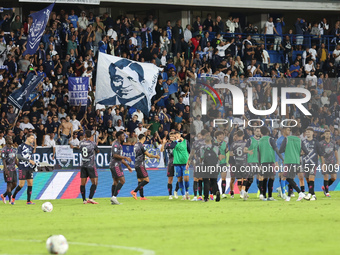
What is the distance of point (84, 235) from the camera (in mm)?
11859

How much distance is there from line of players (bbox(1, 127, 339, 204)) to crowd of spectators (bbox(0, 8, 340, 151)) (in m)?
3.50

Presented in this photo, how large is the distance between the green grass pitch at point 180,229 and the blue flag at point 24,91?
776cm

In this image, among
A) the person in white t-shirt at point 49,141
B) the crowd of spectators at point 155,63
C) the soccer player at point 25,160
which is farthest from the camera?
the crowd of spectators at point 155,63

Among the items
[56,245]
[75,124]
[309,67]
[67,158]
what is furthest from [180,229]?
[309,67]

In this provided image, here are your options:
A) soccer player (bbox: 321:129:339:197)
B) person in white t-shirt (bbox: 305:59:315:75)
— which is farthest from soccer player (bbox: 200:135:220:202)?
person in white t-shirt (bbox: 305:59:315:75)

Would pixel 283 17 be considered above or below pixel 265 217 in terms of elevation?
above

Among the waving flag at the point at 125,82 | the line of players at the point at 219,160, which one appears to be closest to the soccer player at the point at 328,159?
the line of players at the point at 219,160

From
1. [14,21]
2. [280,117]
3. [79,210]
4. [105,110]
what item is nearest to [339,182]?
[280,117]

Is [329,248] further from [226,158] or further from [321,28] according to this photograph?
[321,28]

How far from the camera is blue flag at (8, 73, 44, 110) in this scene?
85.0 feet

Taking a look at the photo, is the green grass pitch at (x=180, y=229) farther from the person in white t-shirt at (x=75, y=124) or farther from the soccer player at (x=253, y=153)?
the person in white t-shirt at (x=75, y=124)

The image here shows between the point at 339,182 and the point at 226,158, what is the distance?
21.4ft

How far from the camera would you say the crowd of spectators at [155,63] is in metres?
27.0

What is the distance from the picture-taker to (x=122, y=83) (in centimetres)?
2831
